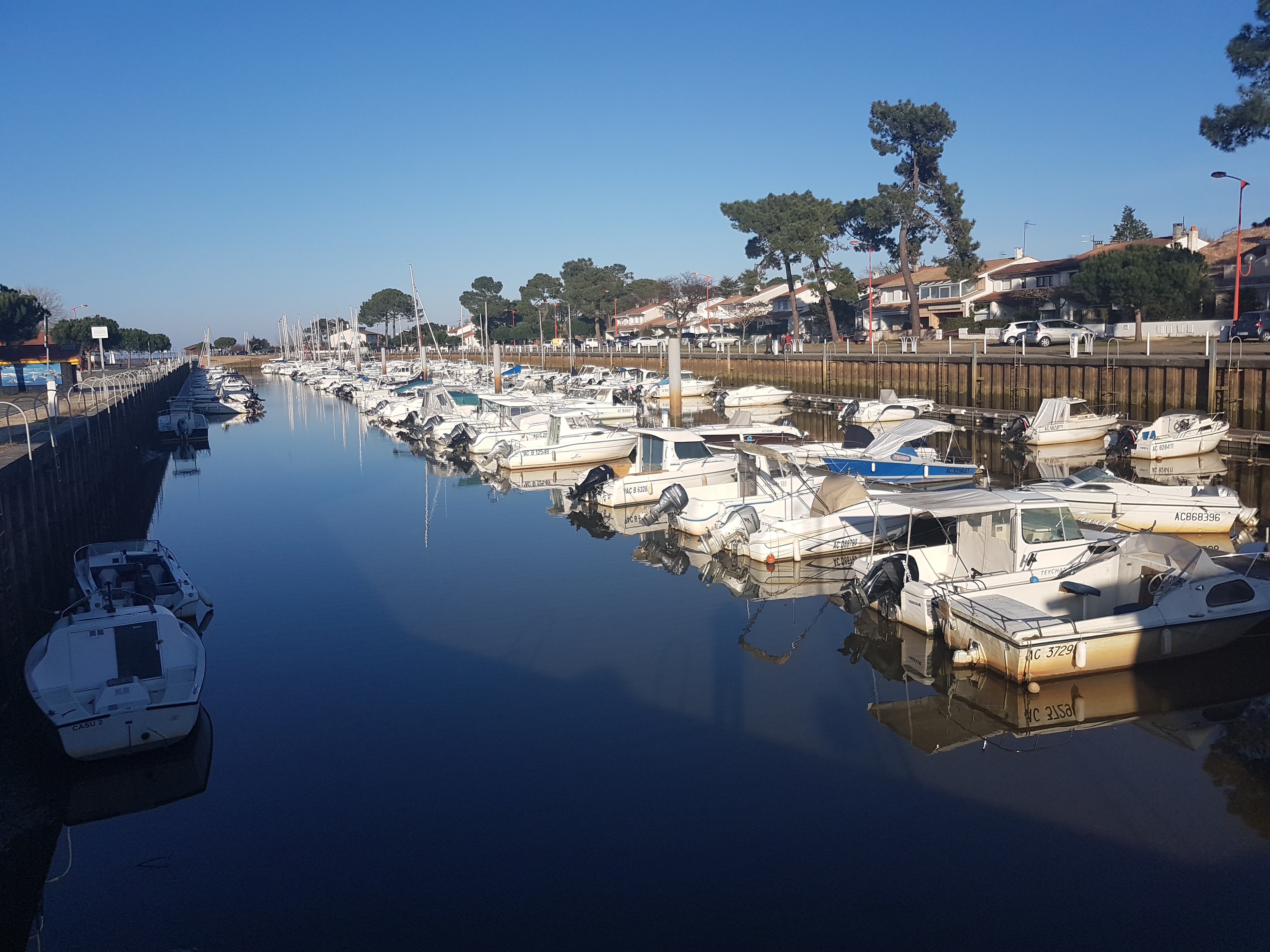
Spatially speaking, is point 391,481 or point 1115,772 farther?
point 391,481

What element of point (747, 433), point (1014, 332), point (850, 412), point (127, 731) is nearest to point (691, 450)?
point (747, 433)

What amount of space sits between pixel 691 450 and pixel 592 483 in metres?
2.70

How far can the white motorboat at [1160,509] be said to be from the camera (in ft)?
63.2

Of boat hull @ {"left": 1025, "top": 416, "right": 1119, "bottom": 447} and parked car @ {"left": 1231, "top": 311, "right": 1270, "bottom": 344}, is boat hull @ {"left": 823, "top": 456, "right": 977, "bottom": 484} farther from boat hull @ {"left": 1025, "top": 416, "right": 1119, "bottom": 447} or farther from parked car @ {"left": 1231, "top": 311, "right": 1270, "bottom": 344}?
parked car @ {"left": 1231, "top": 311, "right": 1270, "bottom": 344}

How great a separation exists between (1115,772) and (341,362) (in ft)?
367

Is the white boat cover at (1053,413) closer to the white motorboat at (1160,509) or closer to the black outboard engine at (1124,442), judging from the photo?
the black outboard engine at (1124,442)

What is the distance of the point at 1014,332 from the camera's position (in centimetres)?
5234

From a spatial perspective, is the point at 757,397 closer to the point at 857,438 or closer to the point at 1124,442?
the point at 1124,442

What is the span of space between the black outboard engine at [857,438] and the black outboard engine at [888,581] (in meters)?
11.7

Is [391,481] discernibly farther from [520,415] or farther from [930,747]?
[930,747]

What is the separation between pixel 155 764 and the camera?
1124cm

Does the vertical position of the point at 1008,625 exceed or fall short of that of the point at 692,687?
it exceeds it

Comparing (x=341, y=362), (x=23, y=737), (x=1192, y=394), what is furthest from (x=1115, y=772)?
(x=341, y=362)

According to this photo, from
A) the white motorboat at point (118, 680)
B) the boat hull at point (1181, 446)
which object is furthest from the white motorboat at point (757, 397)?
the white motorboat at point (118, 680)
